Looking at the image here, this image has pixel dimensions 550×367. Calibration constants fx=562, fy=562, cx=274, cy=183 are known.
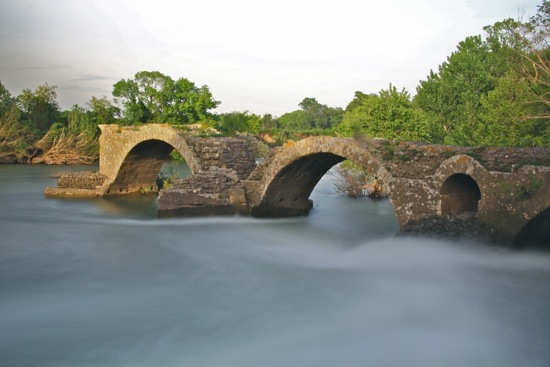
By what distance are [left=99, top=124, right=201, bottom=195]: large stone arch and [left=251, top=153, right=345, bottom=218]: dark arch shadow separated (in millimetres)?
4242

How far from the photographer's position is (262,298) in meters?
9.45

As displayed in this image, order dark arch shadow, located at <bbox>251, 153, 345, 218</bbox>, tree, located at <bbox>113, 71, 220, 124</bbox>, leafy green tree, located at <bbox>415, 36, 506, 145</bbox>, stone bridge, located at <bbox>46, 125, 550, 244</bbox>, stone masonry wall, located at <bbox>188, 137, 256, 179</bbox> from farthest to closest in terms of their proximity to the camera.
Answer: tree, located at <bbox>113, 71, 220, 124</bbox> < leafy green tree, located at <bbox>415, 36, 506, 145</bbox> < stone masonry wall, located at <bbox>188, 137, 256, 179</bbox> < dark arch shadow, located at <bbox>251, 153, 345, 218</bbox> < stone bridge, located at <bbox>46, 125, 550, 244</bbox>

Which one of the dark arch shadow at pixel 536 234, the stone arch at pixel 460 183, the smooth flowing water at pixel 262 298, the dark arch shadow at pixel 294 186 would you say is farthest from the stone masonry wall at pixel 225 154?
the dark arch shadow at pixel 536 234

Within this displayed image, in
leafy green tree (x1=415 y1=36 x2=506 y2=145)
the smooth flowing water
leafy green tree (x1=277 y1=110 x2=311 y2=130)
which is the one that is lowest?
the smooth flowing water

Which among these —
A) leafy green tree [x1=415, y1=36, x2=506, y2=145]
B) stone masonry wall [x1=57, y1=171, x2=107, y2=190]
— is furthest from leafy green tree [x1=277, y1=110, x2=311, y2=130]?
stone masonry wall [x1=57, y1=171, x2=107, y2=190]

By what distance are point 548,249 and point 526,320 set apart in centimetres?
374

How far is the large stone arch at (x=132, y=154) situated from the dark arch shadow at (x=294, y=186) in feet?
13.9

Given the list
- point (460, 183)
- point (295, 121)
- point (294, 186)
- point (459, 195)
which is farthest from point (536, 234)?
point (295, 121)

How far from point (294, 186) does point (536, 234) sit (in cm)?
679

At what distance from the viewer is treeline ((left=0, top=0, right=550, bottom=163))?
62.2 ft

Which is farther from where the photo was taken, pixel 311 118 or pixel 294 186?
pixel 311 118

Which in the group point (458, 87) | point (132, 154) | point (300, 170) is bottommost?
point (300, 170)

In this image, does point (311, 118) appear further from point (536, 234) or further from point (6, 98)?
point (536, 234)

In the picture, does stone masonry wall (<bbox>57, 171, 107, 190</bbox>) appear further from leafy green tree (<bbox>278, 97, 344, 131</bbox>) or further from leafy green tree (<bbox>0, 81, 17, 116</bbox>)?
→ leafy green tree (<bbox>278, 97, 344, 131</bbox>)
